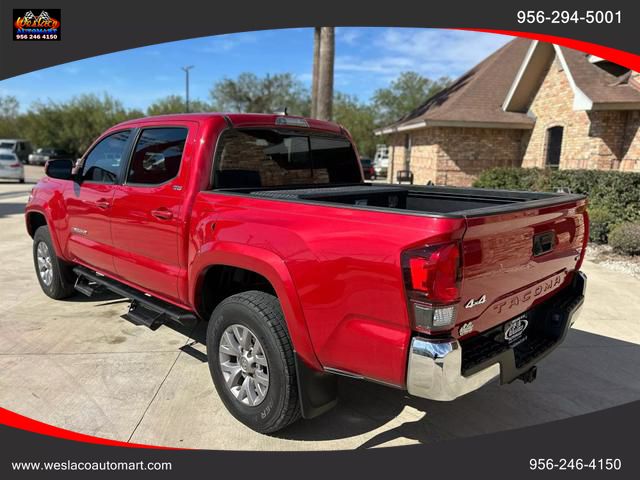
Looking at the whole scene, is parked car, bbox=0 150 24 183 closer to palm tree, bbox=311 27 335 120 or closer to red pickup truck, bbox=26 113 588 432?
palm tree, bbox=311 27 335 120

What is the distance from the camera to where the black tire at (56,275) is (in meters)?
5.40

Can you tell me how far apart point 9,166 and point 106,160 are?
69.8ft

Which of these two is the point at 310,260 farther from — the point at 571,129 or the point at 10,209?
the point at 571,129

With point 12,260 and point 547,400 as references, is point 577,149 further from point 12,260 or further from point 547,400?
point 12,260

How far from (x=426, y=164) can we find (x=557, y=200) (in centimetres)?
1677

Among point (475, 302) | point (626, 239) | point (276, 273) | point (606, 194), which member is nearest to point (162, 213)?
point (276, 273)

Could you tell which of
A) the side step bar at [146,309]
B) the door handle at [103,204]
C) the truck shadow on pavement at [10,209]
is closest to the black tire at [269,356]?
the side step bar at [146,309]

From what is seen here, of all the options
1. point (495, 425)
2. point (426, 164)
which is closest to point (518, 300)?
point (495, 425)

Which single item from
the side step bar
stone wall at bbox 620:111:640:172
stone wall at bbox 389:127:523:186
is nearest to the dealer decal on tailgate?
the side step bar

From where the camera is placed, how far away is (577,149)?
14523mm

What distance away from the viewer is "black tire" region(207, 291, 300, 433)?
2820 mm

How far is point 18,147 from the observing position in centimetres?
3584

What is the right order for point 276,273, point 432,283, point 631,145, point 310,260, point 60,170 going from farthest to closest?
point 631,145 → point 60,170 → point 276,273 → point 310,260 → point 432,283

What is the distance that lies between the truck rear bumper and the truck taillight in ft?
0.34
